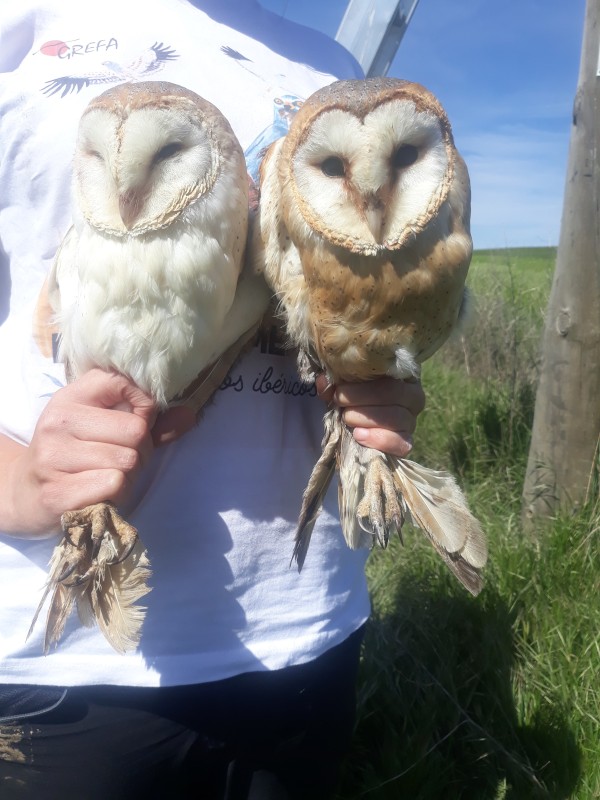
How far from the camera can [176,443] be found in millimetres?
829

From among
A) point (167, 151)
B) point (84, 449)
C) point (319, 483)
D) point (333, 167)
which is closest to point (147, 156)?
point (167, 151)

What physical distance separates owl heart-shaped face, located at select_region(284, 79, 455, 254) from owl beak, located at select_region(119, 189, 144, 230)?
16 centimetres

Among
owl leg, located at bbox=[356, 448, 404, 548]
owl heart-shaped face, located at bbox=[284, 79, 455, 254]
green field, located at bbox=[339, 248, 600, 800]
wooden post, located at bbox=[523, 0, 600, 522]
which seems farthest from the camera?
wooden post, located at bbox=[523, 0, 600, 522]

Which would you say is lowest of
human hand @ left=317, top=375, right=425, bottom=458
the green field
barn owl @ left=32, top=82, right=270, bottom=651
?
the green field

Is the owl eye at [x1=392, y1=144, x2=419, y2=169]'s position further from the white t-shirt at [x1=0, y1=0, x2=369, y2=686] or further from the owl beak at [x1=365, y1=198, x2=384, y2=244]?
the white t-shirt at [x1=0, y1=0, x2=369, y2=686]

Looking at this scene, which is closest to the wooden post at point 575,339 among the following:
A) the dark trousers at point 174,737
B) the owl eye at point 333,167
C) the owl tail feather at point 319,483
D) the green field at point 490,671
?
the green field at point 490,671

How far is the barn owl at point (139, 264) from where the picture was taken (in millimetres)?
661

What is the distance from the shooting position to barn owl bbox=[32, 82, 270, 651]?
26.0 inches

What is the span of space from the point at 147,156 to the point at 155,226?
67mm

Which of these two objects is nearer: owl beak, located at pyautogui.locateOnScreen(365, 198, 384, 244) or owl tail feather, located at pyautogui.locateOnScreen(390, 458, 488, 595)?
owl beak, located at pyautogui.locateOnScreen(365, 198, 384, 244)

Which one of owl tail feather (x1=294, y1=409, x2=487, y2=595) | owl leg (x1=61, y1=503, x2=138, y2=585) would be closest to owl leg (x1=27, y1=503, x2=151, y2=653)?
owl leg (x1=61, y1=503, x2=138, y2=585)

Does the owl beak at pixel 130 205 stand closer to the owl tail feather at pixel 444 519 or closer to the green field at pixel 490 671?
the owl tail feather at pixel 444 519

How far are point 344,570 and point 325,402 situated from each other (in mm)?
251

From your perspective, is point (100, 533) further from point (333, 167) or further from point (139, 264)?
point (333, 167)
